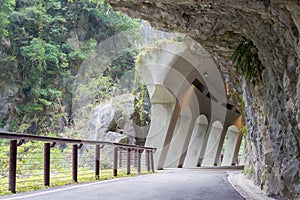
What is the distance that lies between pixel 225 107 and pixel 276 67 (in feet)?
55.4

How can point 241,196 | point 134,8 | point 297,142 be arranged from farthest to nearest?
point 134,8, point 241,196, point 297,142

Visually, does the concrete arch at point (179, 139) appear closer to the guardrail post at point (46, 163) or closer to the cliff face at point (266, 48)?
the cliff face at point (266, 48)

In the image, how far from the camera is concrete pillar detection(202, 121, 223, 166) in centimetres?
2180

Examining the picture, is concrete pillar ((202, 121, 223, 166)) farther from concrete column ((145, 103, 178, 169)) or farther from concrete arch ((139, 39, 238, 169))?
concrete column ((145, 103, 178, 169))

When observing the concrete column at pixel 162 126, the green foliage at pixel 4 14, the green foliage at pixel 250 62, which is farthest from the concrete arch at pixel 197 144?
the green foliage at pixel 250 62

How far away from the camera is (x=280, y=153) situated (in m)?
4.20

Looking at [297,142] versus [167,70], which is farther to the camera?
[167,70]

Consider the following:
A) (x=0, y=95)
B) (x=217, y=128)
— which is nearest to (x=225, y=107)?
(x=217, y=128)

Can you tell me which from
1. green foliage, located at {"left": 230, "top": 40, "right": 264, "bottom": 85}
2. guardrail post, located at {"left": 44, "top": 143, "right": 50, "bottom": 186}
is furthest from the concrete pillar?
guardrail post, located at {"left": 44, "top": 143, "right": 50, "bottom": 186}

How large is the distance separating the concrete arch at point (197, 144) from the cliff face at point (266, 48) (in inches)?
527

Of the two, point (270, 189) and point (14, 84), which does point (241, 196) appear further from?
point (14, 84)

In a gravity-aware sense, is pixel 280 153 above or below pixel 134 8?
below

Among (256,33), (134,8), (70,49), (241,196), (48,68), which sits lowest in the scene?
(241,196)

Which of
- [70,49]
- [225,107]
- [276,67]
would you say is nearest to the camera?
[276,67]
